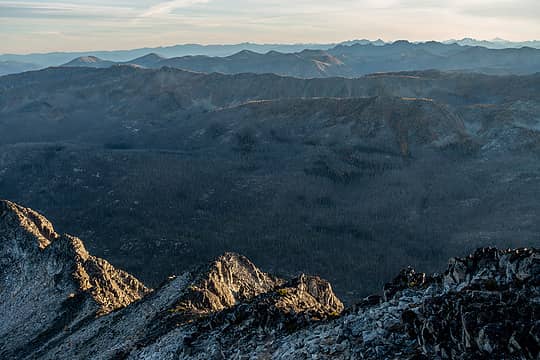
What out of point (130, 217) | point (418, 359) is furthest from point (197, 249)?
point (418, 359)

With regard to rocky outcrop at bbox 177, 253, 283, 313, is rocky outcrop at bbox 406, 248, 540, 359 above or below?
above

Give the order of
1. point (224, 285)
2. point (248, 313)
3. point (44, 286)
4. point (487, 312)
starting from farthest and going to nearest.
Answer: point (44, 286)
point (224, 285)
point (248, 313)
point (487, 312)

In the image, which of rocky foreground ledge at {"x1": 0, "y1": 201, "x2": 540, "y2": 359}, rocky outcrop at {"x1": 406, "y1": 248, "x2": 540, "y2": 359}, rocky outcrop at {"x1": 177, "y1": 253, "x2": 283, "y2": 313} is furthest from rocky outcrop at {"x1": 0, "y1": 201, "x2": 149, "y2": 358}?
rocky outcrop at {"x1": 406, "y1": 248, "x2": 540, "y2": 359}

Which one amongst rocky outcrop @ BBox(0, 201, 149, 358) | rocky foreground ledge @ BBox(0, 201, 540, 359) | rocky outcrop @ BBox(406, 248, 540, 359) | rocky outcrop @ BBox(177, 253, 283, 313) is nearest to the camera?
rocky outcrop @ BBox(406, 248, 540, 359)

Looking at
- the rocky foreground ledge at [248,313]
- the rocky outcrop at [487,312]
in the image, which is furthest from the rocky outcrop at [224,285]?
the rocky outcrop at [487,312]

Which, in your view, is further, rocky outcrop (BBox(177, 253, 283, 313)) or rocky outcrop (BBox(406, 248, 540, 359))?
rocky outcrop (BBox(177, 253, 283, 313))

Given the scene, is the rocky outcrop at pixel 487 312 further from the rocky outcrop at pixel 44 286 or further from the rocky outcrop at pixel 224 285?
the rocky outcrop at pixel 44 286

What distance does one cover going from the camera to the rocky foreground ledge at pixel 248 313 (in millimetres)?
28812

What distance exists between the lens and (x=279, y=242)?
168m

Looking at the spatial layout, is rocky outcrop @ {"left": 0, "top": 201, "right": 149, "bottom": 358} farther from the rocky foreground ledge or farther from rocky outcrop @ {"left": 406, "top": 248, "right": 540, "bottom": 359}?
rocky outcrop @ {"left": 406, "top": 248, "right": 540, "bottom": 359}

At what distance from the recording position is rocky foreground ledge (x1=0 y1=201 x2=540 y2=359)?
28.8 metres

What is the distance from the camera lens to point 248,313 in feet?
150

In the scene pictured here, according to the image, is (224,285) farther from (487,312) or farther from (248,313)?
(487,312)

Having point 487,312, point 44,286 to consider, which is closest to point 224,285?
point 44,286
